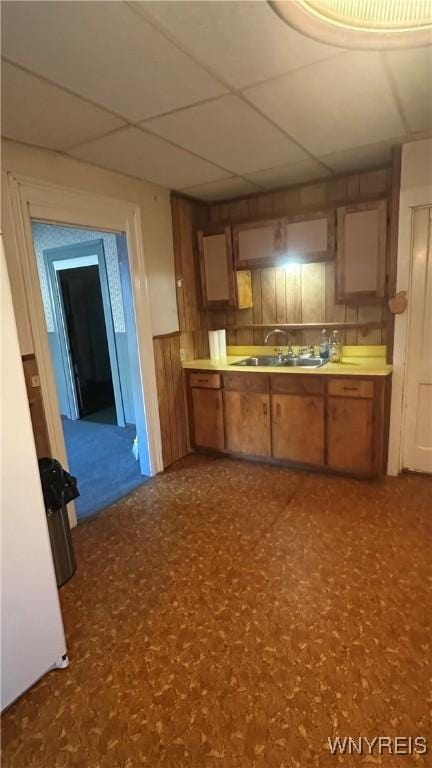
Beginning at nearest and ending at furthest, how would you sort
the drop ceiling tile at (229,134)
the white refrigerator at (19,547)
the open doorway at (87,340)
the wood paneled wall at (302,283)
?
the white refrigerator at (19,547)
the drop ceiling tile at (229,134)
the wood paneled wall at (302,283)
the open doorway at (87,340)

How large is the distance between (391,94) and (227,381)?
227 centimetres

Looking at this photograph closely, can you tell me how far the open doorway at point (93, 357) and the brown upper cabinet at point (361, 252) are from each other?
1.73 metres

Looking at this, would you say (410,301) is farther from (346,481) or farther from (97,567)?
(97,567)

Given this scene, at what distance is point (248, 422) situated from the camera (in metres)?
3.55

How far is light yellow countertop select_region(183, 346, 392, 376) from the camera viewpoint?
3.01m

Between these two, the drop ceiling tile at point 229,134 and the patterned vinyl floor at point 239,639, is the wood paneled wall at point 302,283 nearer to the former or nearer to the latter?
the drop ceiling tile at point 229,134

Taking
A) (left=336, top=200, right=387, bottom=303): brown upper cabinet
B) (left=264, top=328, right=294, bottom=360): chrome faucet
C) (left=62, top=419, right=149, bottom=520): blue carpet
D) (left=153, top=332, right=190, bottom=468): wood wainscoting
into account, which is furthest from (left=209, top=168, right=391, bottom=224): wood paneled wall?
(left=62, top=419, right=149, bottom=520): blue carpet

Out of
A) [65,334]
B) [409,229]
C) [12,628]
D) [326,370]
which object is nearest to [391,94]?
[409,229]

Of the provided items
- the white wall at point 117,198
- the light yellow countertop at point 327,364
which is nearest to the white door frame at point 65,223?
the white wall at point 117,198

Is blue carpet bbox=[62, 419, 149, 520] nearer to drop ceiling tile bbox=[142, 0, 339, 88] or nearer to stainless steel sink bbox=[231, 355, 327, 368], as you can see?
stainless steel sink bbox=[231, 355, 327, 368]

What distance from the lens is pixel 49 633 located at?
1.64 meters

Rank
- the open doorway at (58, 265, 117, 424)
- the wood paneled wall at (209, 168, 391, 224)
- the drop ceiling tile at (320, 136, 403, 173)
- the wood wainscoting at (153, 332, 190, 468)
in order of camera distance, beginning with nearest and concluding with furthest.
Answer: the drop ceiling tile at (320, 136, 403, 173), the wood paneled wall at (209, 168, 391, 224), the wood wainscoting at (153, 332, 190, 468), the open doorway at (58, 265, 117, 424)

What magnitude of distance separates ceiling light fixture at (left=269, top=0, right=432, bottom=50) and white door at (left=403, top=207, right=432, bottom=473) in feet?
6.34

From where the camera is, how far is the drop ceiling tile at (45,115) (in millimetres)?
1705
